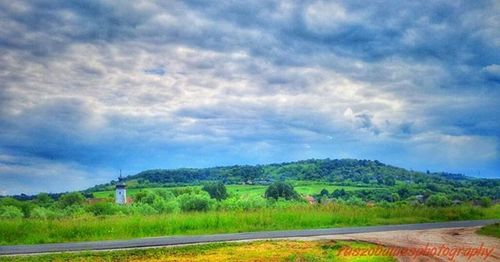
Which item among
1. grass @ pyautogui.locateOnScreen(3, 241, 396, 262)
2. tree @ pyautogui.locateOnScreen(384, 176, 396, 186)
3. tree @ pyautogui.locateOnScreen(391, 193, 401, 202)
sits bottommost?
grass @ pyautogui.locateOnScreen(3, 241, 396, 262)

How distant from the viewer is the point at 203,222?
34.4 metres

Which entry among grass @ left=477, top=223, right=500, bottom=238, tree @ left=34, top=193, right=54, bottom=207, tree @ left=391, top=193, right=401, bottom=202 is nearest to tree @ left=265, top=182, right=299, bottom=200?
tree @ left=391, top=193, right=401, bottom=202

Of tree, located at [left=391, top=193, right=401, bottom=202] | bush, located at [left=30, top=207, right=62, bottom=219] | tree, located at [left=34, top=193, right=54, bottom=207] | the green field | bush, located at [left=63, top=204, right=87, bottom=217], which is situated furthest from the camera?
the green field

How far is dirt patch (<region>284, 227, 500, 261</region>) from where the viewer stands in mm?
20672

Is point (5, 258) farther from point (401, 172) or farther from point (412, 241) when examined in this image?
point (401, 172)

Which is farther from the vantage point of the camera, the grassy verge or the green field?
the green field

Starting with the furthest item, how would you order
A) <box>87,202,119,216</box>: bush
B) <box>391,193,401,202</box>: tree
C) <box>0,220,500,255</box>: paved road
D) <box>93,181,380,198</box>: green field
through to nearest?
<box>93,181,380,198</box>: green field
<box>391,193,401,202</box>: tree
<box>87,202,119,216</box>: bush
<box>0,220,500,255</box>: paved road

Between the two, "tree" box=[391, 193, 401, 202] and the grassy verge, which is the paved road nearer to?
the grassy verge

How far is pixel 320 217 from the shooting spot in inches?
1480

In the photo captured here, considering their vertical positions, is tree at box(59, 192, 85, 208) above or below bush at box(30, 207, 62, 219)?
above

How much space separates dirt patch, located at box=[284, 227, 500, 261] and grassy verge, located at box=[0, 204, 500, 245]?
23.5ft

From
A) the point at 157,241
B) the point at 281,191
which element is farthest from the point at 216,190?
the point at 157,241

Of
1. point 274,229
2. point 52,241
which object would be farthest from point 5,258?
point 274,229

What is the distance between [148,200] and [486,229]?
52753mm
